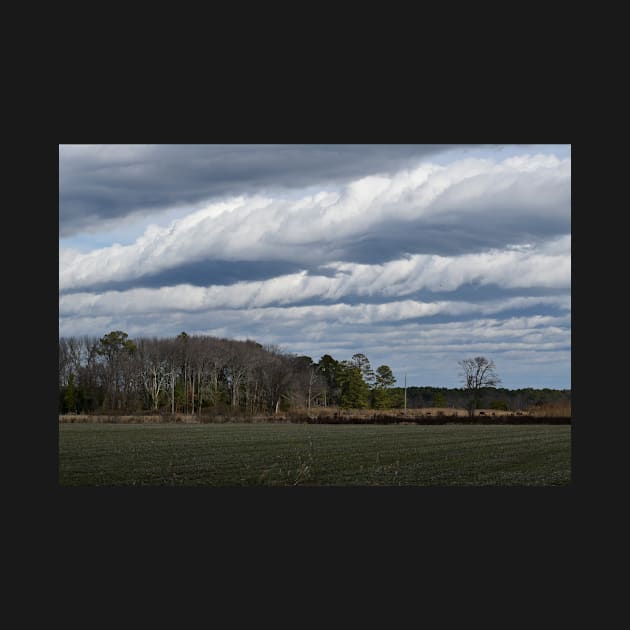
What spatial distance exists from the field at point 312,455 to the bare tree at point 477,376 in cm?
204

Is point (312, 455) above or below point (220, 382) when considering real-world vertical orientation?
below

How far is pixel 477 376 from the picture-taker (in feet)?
81.3

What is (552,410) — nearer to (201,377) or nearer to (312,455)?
(312,455)

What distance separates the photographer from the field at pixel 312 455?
20.5 metres

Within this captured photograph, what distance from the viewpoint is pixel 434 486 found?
19.7 metres

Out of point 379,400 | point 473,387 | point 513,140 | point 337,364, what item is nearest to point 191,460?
point 337,364

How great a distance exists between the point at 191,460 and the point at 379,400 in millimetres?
7240

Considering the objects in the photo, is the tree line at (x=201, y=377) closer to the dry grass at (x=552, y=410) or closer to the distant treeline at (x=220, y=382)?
the distant treeline at (x=220, y=382)

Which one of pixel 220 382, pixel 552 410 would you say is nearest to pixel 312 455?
pixel 220 382

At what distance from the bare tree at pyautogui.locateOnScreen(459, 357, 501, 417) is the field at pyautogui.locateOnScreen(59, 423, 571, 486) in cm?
204

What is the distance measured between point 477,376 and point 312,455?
584cm

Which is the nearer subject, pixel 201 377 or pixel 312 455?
pixel 312 455

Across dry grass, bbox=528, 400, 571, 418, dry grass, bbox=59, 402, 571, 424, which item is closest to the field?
dry grass, bbox=59, 402, 571, 424

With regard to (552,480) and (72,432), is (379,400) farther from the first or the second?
(72,432)
